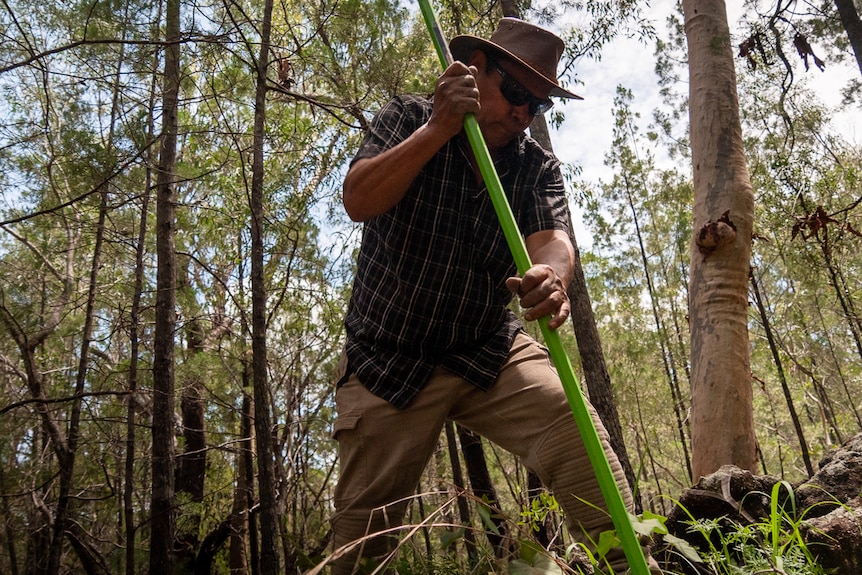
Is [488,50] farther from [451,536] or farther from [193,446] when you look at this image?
[193,446]

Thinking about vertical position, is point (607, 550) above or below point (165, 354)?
below

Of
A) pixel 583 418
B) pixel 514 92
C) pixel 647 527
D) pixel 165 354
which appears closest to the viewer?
pixel 583 418

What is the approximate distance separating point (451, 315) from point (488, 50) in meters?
0.85

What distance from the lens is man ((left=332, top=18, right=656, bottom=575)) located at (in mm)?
1767

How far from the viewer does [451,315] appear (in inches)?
74.0

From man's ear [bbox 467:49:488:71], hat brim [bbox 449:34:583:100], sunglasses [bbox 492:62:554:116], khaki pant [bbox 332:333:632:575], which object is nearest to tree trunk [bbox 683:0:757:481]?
khaki pant [bbox 332:333:632:575]

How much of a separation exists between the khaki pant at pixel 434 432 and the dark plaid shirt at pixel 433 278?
2.0 inches

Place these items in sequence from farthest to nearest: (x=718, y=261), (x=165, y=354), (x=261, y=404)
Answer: (x=165, y=354)
(x=261, y=404)
(x=718, y=261)

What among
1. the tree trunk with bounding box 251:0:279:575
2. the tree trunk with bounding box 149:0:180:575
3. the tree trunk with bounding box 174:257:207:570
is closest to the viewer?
the tree trunk with bounding box 251:0:279:575

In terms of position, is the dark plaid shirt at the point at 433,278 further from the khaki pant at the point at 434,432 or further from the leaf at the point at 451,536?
the leaf at the point at 451,536

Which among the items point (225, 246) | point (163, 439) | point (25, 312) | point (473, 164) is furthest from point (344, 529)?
point (225, 246)

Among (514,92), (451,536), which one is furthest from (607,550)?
(514,92)

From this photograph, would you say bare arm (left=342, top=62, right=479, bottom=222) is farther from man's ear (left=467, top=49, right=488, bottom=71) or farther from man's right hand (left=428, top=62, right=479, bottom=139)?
man's ear (left=467, top=49, right=488, bottom=71)

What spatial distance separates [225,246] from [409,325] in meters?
6.90
